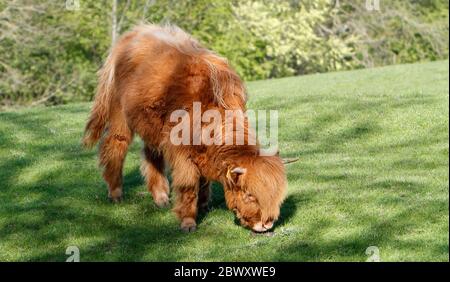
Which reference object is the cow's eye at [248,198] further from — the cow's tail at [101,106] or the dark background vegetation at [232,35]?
the dark background vegetation at [232,35]

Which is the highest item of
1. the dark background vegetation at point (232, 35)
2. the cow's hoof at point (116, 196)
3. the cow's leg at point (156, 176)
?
the cow's leg at point (156, 176)

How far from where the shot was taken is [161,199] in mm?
9156

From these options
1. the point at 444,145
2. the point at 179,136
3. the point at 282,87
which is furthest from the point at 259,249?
the point at 282,87

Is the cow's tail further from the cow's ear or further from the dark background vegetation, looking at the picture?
the dark background vegetation

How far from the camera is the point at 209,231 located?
828 cm

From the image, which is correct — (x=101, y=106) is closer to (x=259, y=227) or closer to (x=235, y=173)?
(x=235, y=173)

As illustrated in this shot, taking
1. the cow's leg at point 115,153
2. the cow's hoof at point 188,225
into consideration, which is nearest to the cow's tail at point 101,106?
the cow's leg at point 115,153

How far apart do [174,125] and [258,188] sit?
1.20 metres

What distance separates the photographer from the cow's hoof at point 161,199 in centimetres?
912

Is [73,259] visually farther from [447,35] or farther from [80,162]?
[447,35]

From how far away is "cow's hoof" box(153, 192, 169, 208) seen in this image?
9.12 metres

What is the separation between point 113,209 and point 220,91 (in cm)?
220

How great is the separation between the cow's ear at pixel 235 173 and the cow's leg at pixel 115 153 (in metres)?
2.03

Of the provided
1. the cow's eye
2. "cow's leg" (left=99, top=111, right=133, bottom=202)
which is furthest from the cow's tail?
the cow's eye
